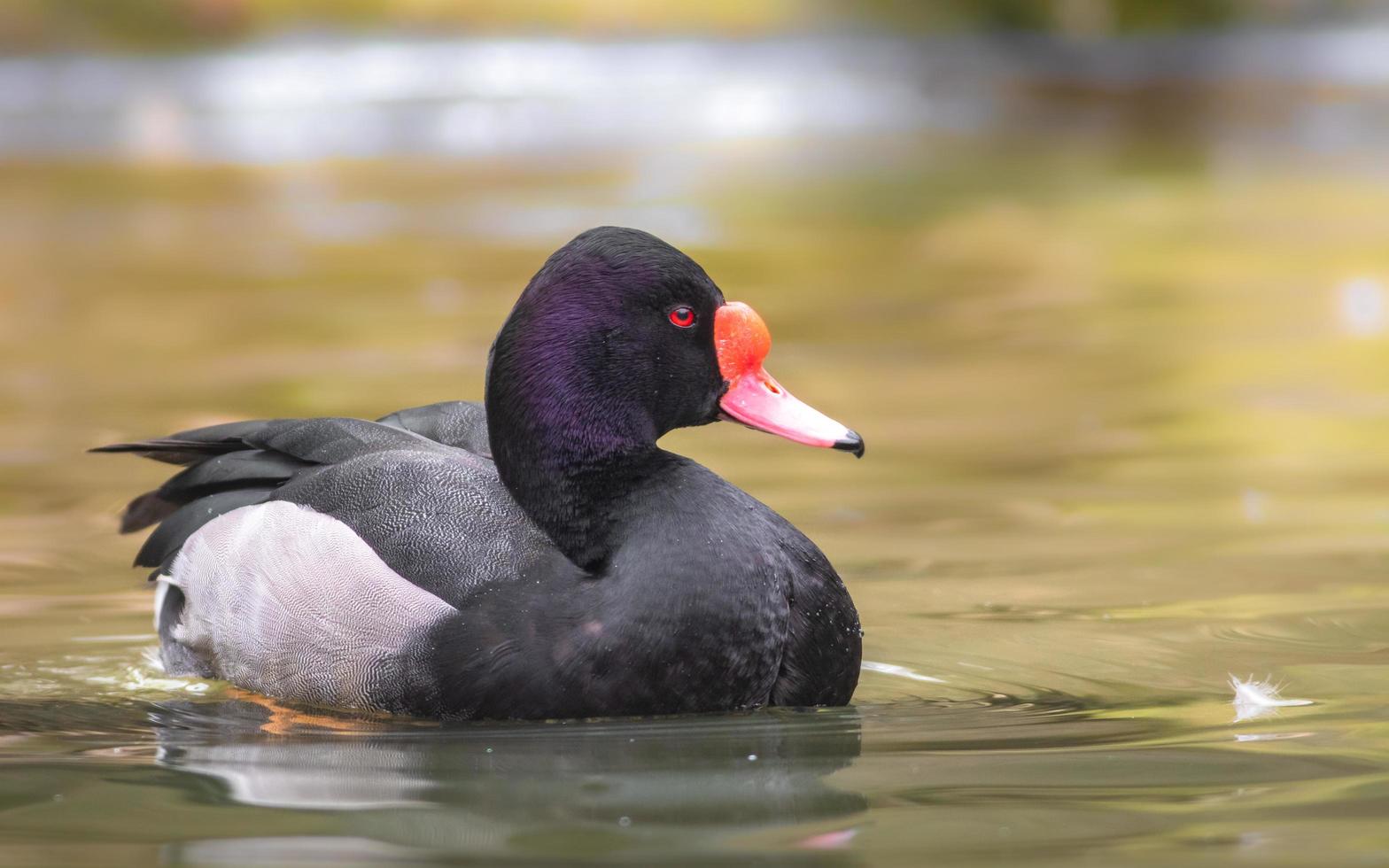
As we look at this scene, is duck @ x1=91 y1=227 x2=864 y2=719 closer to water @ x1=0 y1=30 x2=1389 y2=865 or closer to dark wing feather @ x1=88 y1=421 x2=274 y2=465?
water @ x1=0 y1=30 x2=1389 y2=865

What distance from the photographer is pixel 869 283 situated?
42.5ft

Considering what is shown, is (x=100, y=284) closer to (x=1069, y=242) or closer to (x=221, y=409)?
(x=221, y=409)

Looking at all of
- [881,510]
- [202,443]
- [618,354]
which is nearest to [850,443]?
[618,354]

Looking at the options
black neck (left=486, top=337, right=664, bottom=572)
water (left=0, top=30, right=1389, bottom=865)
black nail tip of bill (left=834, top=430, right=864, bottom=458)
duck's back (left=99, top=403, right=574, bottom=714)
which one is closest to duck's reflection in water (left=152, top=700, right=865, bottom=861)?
water (left=0, top=30, right=1389, bottom=865)

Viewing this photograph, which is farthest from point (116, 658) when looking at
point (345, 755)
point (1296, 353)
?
point (1296, 353)

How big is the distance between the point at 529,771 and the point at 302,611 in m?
1.00

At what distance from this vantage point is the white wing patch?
484 cm

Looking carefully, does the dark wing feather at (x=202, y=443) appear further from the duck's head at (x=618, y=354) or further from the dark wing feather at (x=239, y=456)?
the duck's head at (x=618, y=354)

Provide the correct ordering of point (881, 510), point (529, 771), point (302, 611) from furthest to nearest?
point (881, 510) < point (302, 611) < point (529, 771)

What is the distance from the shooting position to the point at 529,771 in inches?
170

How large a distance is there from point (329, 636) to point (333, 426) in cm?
76

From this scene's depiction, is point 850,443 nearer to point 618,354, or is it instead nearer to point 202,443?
point 618,354

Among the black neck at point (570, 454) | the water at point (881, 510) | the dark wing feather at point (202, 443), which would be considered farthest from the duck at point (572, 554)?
the dark wing feather at point (202, 443)

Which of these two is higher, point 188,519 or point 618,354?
point 618,354
